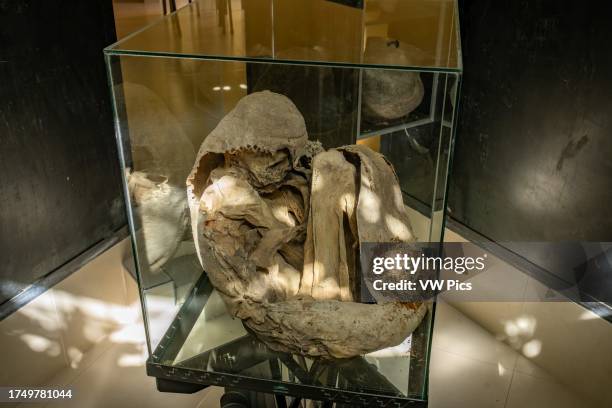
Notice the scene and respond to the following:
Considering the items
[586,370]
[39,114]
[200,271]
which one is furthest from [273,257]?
[586,370]

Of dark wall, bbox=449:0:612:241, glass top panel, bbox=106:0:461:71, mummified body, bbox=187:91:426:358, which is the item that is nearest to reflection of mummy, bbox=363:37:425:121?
glass top panel, bbox=106:0:461:71

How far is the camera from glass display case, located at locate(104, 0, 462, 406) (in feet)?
4.12

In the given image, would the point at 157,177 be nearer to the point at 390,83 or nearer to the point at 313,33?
the point at 313,33

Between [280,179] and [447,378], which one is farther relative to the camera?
[447,378]

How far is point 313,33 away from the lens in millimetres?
1544

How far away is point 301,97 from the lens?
156cm

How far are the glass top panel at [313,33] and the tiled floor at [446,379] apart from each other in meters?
1.58

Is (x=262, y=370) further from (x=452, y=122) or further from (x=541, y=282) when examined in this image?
(x=541, y=282)

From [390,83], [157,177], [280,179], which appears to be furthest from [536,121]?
[157,177]

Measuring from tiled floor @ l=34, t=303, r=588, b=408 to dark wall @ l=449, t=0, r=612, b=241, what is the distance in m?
0.56

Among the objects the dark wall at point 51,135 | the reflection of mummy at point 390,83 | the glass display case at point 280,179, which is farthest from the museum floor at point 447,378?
the reflection of mummy at point 390,83

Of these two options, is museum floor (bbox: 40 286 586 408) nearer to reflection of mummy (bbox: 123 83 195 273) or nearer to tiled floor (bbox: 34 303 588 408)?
tiled floor (bbox: 34 303 588 408)

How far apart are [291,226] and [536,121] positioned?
4.29 ft

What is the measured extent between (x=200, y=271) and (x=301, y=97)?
23.7 inches
